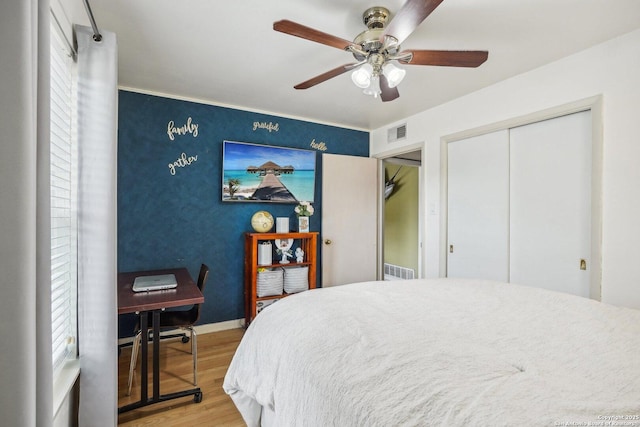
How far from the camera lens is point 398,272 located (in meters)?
5.37

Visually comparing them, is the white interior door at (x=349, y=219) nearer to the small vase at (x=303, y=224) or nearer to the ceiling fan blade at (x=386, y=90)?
the small vase at (x=303, y=224)

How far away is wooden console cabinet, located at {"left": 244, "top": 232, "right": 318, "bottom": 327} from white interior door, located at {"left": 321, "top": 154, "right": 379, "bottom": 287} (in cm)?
25

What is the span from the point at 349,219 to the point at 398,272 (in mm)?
2004

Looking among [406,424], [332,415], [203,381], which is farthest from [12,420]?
[203,381]

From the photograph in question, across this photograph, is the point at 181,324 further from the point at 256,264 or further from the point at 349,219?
the point at 349,219

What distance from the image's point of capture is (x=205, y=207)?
3.25 meters

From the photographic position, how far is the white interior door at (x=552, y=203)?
219 cm

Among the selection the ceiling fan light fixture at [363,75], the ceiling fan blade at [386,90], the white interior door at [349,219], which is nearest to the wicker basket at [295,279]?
the white interior door at [349,219]

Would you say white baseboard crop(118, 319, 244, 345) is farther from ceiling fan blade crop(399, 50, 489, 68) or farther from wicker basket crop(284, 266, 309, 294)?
ceiling fan blade crop(399, 50, 489, 68)

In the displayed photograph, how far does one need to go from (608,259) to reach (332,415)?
218cm

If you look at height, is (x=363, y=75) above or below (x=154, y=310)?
above

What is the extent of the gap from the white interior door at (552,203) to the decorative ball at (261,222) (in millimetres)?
2323

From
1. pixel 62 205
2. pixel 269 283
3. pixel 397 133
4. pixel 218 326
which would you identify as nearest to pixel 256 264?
pixel 269 283

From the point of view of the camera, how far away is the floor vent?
513 centimetres
